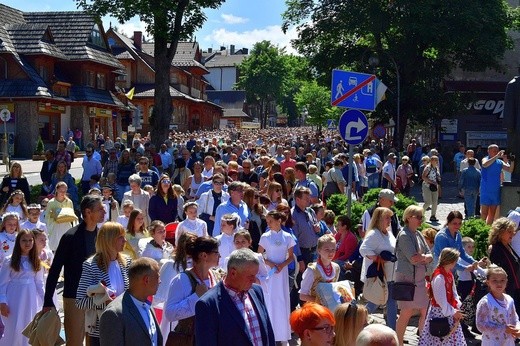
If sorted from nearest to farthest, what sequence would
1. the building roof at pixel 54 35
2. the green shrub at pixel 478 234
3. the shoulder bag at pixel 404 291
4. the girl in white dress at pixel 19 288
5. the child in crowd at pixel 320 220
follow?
the girl in white dress at pixel 19 288 < the shoulder bag at pixel 404 291 < the green shrub at pixel 478 234 < the child in crowd at pixel 320 220 < the building roof at pixel 54 35

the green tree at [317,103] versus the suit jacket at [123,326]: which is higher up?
the green tree at [317,103]

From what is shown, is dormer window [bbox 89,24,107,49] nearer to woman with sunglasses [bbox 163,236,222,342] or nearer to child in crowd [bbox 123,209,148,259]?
→ child in crowd [bbox 123,209,148,259]

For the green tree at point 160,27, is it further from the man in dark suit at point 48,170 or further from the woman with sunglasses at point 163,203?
the woman with sunglasses at point 163,203

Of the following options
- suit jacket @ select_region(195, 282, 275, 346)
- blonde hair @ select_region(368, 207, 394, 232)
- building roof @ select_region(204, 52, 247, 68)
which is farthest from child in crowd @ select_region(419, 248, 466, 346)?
building roof @ select_region(204, 52, 247, 68)

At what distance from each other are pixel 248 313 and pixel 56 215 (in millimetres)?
8450

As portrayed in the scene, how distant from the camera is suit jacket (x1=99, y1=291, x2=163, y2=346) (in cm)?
519

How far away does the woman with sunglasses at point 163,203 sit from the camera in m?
12.9

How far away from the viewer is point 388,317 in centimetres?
953

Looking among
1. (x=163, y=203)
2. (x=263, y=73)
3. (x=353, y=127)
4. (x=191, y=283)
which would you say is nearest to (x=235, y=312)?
(x=191, y=283)

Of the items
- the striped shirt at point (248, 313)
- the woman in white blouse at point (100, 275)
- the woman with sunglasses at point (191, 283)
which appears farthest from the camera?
the woman in white blouse at point (100, 275)

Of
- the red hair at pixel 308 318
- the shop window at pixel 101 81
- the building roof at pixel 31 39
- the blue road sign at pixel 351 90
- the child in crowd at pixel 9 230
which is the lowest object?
the child in crowd at pixel 9 230

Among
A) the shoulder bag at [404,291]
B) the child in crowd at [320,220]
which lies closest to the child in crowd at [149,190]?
the child in crowd at [320,220]

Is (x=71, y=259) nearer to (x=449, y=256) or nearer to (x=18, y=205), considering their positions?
(x=449, y=256)

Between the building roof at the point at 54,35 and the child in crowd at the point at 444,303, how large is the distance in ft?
149
